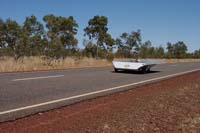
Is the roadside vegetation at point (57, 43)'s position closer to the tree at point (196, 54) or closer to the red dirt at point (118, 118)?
the red dirt at point (118, 118)

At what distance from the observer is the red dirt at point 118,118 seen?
5.83 m

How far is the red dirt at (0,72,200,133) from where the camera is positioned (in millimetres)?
5828

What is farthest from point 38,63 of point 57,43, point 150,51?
point 150,51

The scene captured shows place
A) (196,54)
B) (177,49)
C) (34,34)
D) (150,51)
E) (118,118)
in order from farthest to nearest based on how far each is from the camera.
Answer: (196,54) < (177,49) < (150,51) < (34,34) < (118,118)

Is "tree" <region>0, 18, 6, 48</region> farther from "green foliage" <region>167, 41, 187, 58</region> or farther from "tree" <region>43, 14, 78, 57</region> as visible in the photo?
"green foliage" <region>167, 41, 187, 58</region>

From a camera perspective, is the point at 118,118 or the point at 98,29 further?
the point at 98,29

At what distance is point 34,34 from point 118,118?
38206mm

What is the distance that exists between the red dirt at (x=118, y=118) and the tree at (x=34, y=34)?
991 inches

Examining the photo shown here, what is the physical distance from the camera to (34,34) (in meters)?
43.4

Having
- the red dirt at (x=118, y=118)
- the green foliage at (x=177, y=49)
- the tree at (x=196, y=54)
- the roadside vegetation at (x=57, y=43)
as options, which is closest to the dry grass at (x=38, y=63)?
the roadside vegetation at (x=57, y=43)

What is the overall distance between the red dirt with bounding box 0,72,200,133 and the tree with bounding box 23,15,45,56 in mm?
25164

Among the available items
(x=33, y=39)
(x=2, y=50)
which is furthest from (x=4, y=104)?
(x=33, y=39)

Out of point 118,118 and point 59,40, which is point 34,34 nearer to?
point 59,40

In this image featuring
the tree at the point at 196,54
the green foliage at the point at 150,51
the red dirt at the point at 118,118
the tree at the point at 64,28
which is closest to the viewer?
the red dirt at the point at 118,118
